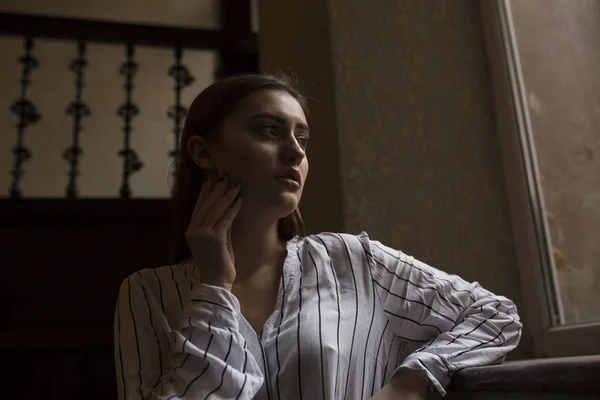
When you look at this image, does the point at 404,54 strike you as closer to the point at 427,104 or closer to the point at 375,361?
the point at 427,104

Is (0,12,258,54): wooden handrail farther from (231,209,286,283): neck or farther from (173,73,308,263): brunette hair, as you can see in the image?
(231,209,286,283): neck

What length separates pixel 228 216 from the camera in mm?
836

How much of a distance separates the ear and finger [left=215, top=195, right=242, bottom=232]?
0.11m

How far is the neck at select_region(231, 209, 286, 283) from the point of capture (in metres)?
0.91

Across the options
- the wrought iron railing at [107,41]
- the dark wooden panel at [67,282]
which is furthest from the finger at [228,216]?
the wrought iron railing at [107,41]

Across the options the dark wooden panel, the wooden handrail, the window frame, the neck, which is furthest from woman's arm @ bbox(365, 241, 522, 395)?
the wooden handrail

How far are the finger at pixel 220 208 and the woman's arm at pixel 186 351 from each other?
0.34 ft

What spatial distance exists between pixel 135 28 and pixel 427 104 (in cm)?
161

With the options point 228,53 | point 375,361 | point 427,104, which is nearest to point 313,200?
point 427,104

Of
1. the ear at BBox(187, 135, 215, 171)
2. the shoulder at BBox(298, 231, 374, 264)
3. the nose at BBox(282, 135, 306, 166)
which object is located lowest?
the shoulder at BBox(298, 231, 374, 264)

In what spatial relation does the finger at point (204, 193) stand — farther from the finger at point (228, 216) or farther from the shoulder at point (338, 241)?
the shoulder at point (338, 241)

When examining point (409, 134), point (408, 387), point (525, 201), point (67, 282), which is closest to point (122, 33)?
point (67, 282)

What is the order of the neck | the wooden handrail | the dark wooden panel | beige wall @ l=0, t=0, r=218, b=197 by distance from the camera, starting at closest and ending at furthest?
the neck, the dark wooden panel, the wooden handrail, beige wall @ l=0, t=0, r=218, b=197

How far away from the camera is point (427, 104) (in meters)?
1.26
